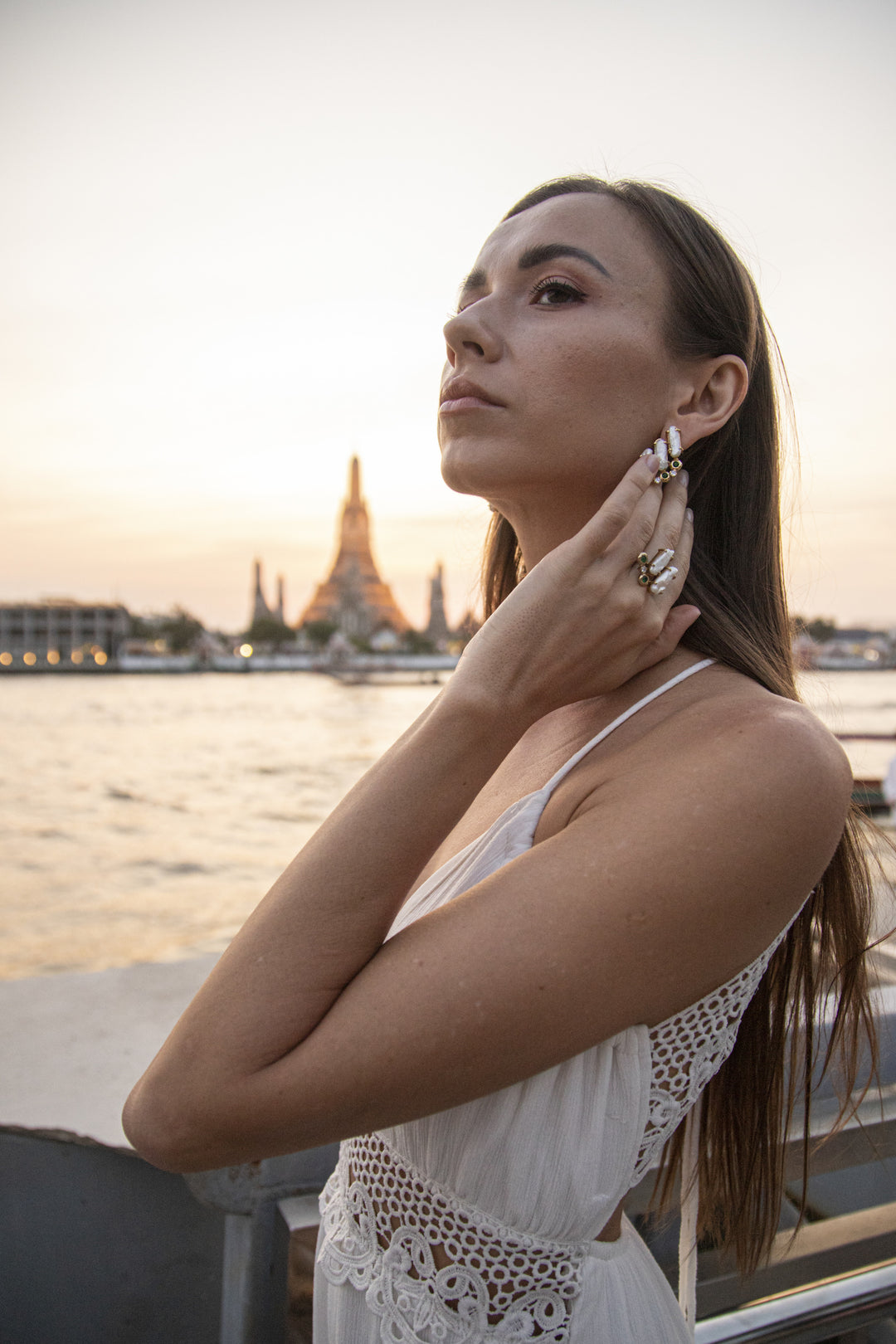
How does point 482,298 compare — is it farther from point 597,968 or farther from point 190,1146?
point 190,1146

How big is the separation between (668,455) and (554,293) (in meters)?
0.22

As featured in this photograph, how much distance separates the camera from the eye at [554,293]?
1.00 meters

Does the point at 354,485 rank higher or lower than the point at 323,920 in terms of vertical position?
higher

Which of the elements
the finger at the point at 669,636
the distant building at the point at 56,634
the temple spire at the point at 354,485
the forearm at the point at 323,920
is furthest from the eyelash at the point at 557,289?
the temple spire at the point at 354,485

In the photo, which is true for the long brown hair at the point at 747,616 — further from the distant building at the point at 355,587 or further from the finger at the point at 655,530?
the distant building at the point at 355,587

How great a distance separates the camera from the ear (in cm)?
102

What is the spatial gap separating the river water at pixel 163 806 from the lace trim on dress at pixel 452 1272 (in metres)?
0.80

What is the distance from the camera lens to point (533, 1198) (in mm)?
820

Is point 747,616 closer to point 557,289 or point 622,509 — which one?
point 622,509

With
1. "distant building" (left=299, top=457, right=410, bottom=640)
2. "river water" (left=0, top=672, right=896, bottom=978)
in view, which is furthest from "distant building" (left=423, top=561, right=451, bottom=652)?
"river water" (left=0, top=672, right=896, bottom=978)

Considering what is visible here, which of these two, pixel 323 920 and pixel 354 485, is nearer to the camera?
pixel 323 920

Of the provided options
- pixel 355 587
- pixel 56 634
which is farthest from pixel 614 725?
pixel 56 634

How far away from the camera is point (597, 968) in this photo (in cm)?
72

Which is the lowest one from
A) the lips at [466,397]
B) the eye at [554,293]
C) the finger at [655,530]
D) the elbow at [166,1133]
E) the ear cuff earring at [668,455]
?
the elbow at [166,1133]
